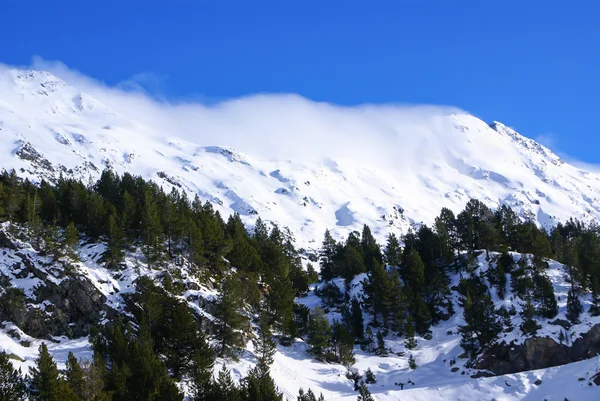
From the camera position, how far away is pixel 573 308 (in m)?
76.4

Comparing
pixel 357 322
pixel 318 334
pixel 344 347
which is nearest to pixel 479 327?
pixel 357 322

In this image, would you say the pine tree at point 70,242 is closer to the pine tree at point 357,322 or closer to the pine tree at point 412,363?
the pine tree at point 357,322

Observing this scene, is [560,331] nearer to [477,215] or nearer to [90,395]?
[477,215]

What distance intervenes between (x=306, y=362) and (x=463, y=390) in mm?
22093

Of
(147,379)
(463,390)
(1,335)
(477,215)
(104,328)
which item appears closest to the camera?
(147,379)

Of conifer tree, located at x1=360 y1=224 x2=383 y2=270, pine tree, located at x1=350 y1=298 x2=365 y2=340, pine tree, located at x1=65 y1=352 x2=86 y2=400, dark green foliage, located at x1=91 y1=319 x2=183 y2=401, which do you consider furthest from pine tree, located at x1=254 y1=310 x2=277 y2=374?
conifer tree, located at x1=360 y1=224 x2=383 y2=270

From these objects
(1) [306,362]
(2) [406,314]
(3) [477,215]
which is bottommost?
(1) [306,362]

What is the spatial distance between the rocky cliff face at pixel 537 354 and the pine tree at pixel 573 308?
12.2 ft

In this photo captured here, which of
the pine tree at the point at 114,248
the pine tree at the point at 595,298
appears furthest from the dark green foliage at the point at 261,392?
the pine tree at the point at 595,298

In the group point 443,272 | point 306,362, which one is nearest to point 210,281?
Answer: point 306,362

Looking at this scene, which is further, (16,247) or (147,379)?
(16,247)

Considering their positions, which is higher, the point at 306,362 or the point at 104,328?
the point at 104,328

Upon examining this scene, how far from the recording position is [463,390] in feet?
206

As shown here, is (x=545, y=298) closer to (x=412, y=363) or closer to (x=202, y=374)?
(x=412, y=363)
